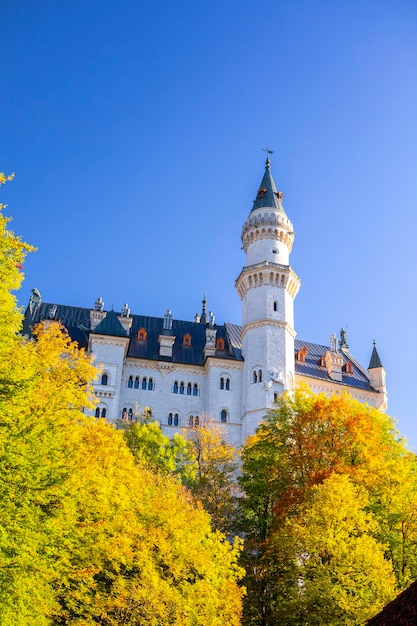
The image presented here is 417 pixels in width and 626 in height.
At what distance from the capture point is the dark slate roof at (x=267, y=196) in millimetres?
62906

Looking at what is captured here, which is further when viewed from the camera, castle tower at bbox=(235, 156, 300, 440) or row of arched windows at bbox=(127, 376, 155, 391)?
row of arched windows at bbox=(127, 376, 155, 391)

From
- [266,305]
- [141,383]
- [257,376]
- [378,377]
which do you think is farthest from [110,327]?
[378,377]

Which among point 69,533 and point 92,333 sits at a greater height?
point 92,333

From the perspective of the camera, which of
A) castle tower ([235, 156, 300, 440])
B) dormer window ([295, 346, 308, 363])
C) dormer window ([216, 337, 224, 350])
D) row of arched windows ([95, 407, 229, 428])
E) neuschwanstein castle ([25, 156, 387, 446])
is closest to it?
castle tower ([235, 156, 300, 440])

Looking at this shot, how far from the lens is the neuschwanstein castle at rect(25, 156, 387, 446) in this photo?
5525 centimetres

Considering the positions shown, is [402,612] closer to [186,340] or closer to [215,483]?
[215,483]

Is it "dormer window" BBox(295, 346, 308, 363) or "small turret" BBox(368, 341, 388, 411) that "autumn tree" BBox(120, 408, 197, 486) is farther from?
"small turret" BBox(368, 341, 388, 411)

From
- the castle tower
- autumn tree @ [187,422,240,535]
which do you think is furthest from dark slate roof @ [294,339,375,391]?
autumn tree @ [187,422,240,535]

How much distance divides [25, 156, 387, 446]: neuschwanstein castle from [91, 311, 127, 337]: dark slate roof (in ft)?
0.29

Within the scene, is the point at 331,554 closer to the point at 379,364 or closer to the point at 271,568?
the point at 271,568

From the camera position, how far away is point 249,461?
33.5m

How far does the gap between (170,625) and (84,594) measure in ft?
Answer: 10.9

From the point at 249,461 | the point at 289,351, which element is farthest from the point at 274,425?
the point at 289,351

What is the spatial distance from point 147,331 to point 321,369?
60.3 ft
